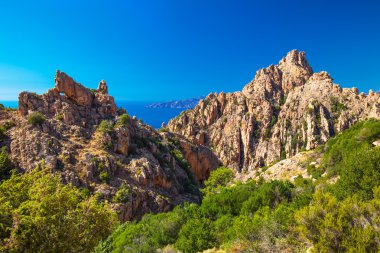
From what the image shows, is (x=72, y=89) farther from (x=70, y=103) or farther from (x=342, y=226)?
(x=342, y=226)

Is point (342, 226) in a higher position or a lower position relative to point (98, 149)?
lower

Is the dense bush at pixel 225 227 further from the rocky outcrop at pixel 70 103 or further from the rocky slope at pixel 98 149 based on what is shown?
the rocky outcrop at pixel 70 103

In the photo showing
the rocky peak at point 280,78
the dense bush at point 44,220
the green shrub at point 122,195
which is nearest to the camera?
the dense bush at point 44,220

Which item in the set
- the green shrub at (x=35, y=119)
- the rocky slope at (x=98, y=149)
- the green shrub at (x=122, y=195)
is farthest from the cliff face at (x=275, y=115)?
the green shrub at (x=122, y=195)

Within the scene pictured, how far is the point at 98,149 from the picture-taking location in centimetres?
4972

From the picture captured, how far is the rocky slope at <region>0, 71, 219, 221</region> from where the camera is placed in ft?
143

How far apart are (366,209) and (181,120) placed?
134638mm

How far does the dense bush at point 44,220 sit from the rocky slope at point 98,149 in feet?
71.4

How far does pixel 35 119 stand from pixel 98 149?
12725 mm

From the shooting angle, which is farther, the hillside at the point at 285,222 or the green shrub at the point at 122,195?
the green shrub at the point at 122,195

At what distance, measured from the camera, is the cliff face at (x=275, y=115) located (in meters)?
123

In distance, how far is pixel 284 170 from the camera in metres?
53.3

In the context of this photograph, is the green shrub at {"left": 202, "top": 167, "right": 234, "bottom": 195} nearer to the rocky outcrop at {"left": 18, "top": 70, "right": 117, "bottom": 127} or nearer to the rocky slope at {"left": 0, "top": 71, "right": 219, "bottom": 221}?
the rocky slope at {"left": 0, "top": 71, "right": 219, "bottom": 221}

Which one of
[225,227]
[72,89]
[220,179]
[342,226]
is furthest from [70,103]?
[342,226]
